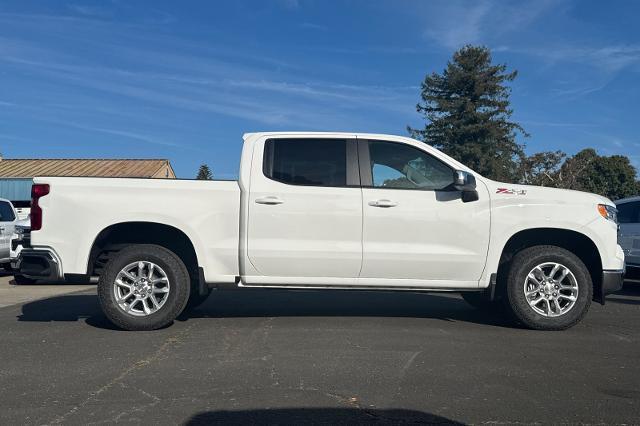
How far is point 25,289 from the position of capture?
10672 millimetres

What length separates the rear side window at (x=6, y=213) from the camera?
12581 mm

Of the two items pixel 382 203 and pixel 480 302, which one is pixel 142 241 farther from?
pixel 480 302

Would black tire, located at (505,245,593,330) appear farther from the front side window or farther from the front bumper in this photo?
the front bumper

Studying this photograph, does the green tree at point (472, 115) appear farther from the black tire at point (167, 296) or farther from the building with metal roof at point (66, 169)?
the black tire at point (167, 296)

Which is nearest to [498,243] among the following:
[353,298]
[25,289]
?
[353,298]

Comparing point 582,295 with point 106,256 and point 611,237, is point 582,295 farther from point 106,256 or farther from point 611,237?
point 106,256

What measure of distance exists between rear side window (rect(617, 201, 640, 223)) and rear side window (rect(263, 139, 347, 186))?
7.13 meters

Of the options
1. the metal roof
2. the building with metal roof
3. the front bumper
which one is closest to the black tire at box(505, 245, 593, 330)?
the front bumper

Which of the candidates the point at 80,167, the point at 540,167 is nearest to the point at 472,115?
the point at 540,167

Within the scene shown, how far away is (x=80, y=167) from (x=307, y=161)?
4231cm

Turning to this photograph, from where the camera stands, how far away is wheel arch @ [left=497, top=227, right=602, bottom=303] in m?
6.23

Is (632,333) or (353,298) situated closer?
(632,333)

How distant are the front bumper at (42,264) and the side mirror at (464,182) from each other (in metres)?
4.17

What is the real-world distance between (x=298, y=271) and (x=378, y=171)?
4.53 ft
